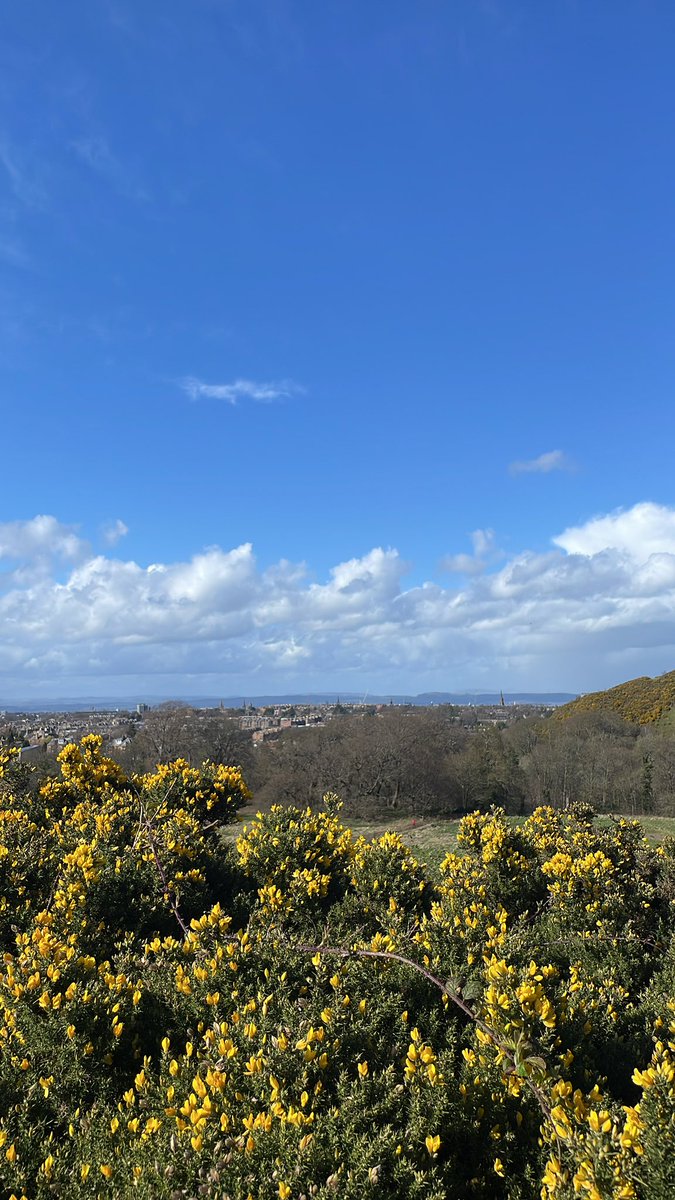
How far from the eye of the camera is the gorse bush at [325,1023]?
7.75 ft

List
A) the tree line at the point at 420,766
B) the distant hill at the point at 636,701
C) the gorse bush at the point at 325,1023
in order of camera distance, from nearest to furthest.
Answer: the gorse bush at the point at 325,1023 < the tree line at the point at 420,766 < the distant hill at the point at 636,701

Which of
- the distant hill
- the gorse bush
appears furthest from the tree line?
the gorse bush

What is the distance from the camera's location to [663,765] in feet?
144

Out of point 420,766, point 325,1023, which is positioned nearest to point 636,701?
point 420,766

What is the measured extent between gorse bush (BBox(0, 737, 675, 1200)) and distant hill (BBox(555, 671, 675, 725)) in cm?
6288

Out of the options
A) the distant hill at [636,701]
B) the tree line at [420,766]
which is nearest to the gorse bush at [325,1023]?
the tree line at [420,766]

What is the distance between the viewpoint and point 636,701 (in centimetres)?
6669

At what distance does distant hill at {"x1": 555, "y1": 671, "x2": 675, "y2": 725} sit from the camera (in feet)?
208

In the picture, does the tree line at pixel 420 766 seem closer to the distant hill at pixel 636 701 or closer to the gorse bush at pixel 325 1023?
the distant hill at pixel 636 701

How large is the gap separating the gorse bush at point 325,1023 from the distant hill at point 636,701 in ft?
206

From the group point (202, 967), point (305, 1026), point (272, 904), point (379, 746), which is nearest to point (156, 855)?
point (272, 904)

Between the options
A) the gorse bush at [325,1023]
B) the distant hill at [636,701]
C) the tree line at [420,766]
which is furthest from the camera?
the distant hill at [636,701]

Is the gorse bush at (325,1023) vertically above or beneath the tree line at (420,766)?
above

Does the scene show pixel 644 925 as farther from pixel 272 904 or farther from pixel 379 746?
pixel 379 746
